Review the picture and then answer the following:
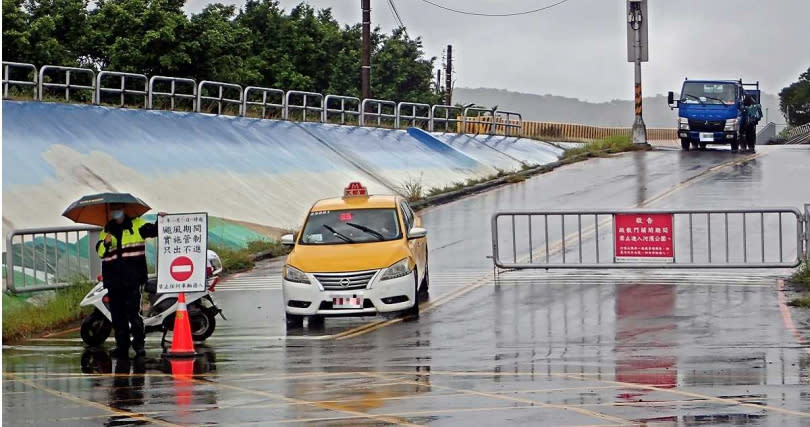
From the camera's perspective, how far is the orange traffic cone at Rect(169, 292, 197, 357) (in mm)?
16266

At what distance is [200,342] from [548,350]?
453 centimetres

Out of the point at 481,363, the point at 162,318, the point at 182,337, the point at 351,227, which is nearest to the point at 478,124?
the point at 351,227

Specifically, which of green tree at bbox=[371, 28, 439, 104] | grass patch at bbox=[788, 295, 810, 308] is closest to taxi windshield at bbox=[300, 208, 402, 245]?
grass patch at bbox=[788, 295, 810, 308]

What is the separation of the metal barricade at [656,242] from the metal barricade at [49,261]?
6813 mm

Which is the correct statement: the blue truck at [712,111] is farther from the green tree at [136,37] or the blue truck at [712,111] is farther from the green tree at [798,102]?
the green tree at [798,102]

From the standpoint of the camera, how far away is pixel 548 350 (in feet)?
52.6

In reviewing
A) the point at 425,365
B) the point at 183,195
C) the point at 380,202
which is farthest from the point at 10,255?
the point at 183,195

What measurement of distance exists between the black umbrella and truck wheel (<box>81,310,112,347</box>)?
1.35 metres

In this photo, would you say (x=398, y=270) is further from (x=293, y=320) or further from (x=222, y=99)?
(x=222, y=99)

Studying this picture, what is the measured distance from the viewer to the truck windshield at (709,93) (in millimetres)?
50000

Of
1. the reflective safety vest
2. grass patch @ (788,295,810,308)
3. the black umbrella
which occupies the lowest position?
grass patch @ (788,295,810,308)

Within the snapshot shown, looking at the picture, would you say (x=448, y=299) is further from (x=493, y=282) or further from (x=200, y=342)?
(x=200, y=342)

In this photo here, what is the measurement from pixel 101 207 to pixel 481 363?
5.06 metres

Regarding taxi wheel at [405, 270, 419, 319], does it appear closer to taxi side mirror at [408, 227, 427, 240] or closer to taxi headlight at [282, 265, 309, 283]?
taxi side mirror at [408, 227, 427, 240]
